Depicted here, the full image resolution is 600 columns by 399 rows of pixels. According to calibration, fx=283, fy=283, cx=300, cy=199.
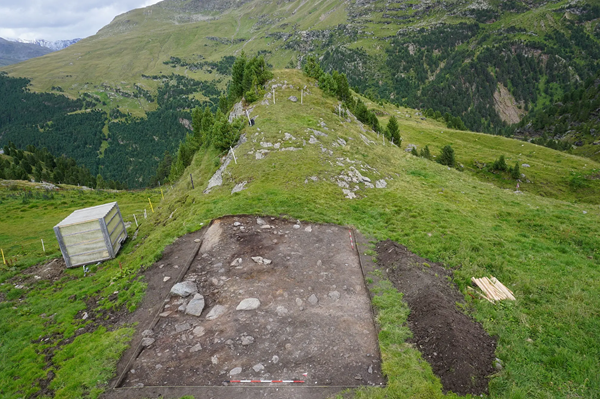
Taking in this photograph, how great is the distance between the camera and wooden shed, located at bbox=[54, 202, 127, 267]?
2167cm

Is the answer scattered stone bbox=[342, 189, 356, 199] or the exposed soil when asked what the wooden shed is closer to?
the exposed soil

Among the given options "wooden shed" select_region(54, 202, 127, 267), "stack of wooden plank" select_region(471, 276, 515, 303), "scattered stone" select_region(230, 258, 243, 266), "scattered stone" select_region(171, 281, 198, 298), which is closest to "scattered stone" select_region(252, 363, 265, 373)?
"scattered stone" select_region(171, 281, 198, 298)

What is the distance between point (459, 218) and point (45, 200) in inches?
2637

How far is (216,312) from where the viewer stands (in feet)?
45.4

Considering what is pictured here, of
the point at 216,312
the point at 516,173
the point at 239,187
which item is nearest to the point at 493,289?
the point at 216,312

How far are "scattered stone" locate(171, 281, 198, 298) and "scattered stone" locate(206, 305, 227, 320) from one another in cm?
189

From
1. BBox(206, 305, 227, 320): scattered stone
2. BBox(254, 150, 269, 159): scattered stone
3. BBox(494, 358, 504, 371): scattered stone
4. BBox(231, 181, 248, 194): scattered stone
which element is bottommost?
BBox(494, 358, 504, 371): scattered stone

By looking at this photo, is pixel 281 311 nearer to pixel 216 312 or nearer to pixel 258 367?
pixel 258 367

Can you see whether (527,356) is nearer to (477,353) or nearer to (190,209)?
(477,353)

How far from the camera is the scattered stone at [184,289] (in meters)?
15.1

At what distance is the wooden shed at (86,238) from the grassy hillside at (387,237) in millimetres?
1198

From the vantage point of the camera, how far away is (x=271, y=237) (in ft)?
65.2

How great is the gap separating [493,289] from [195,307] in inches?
602

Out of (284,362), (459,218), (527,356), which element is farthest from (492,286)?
(284,362)
